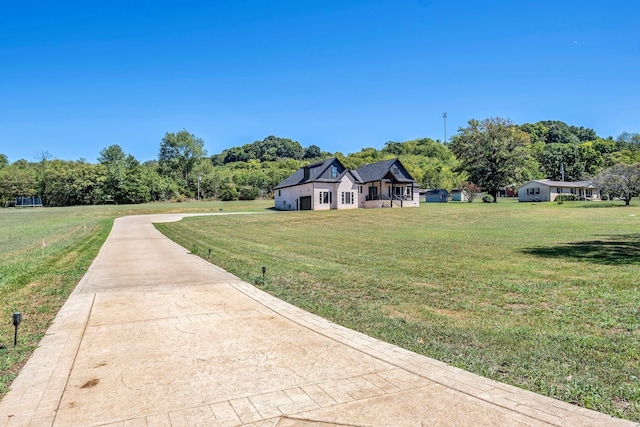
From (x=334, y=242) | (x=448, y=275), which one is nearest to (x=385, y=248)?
(x=334, y=242)

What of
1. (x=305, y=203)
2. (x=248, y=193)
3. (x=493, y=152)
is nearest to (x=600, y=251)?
(x=305, y=203)

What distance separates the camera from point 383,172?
1845 inches

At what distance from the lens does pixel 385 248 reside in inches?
619

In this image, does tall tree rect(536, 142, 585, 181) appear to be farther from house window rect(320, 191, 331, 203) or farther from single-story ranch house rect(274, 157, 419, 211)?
house window rect(320, 191, 331, 203)

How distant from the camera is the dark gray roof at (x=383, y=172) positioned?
4666 centimetres

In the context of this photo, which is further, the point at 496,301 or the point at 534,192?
the point at 534,192

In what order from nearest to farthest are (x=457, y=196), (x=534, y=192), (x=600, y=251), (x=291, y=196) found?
1. (x=600, y=251)
2. (x=291, y=196)
3. (x=534, y=192)
4. (x=457, y=196)

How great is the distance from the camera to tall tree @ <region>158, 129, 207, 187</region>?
86.2 meters

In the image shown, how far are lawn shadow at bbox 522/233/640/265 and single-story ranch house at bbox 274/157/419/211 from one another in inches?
1170

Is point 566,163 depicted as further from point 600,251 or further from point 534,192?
point 600,251

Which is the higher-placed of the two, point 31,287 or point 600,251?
point 31,287

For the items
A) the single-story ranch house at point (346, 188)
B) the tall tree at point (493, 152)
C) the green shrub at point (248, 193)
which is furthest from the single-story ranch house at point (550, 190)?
the green shrub at point (248, 193)

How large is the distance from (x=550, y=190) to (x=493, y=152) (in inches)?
439

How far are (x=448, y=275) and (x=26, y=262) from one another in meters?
12.7
